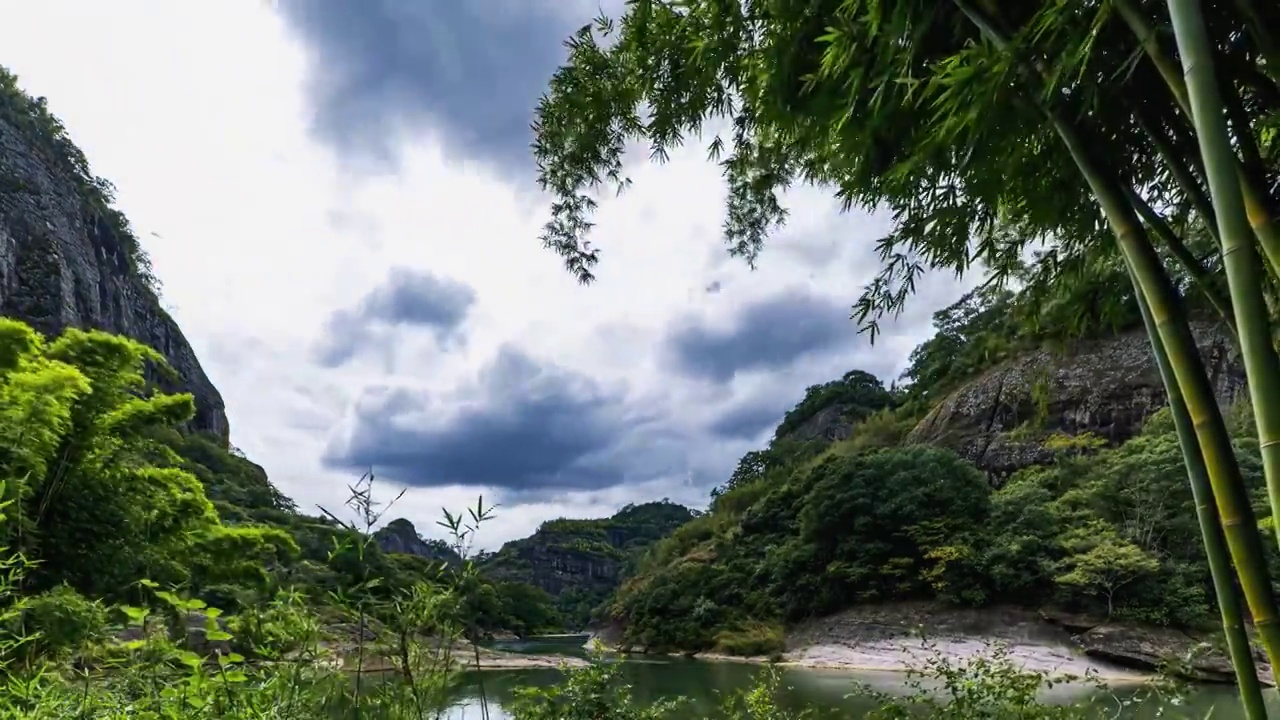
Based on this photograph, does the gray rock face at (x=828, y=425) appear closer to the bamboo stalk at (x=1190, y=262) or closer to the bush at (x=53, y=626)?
the bush at (x=53, y=626)

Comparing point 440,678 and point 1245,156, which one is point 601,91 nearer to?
point 1245,156

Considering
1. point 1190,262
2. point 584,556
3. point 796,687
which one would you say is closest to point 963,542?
point 796,687

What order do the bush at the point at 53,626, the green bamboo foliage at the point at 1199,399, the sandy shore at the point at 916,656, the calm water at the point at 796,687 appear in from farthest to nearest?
the sandy shore at the point at 916,656 < the calm water at the point at 796,687 < the bush at the point at 53,626 < the green bamboo foliage at the point at 1199,399

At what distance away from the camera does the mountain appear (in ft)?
153

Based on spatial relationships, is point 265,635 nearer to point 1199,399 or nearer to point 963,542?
point 1199,399

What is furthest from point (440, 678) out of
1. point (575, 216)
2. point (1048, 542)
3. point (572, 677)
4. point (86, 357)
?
point (1048, 542)

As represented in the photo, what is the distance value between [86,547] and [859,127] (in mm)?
7187

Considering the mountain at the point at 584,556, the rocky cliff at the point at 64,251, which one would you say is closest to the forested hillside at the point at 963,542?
the mountain at the point at 584,556

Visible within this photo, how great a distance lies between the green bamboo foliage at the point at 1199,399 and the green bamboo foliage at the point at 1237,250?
0.75ft

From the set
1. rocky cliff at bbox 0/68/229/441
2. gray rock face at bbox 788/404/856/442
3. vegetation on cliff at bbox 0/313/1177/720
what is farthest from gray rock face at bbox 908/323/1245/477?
rocky cliff at bbox 0/68/229/441

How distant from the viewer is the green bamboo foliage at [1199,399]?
42.6 inches

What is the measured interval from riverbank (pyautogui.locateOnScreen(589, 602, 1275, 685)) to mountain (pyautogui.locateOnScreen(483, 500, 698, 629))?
26651mm

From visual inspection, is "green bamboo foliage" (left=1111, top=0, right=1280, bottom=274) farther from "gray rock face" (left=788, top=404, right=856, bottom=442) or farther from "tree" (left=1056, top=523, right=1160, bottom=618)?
"gray rock face" (left=788, top=404, right=856, bottom=442)

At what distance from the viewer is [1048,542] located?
14.6 meters
